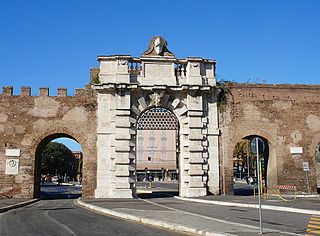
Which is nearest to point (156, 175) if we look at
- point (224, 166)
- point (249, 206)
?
point (224, 166)

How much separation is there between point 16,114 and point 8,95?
1.28m

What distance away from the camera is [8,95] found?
2327 cm

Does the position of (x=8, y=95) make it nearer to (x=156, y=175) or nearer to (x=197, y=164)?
(x=197, y=164)

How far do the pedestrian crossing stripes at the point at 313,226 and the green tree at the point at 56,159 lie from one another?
60315 mm

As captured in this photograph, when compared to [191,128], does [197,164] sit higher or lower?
lower

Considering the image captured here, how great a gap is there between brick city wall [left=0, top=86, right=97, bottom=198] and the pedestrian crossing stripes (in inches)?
525

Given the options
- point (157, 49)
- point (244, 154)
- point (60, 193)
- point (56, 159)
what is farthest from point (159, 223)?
point (56, 159)

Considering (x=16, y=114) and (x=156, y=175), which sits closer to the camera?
(x=16, y=114)

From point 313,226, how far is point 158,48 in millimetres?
15375

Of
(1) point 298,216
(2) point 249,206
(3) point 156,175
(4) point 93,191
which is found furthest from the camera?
(3) point 156,175

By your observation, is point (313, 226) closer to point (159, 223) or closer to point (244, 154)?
point (159, 223)

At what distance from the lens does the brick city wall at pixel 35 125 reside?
Result: 22594mm

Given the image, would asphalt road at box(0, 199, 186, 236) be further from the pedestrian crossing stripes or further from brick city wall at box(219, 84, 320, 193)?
brick city wall at box(219, 84, 320, 193)

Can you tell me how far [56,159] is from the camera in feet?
236
